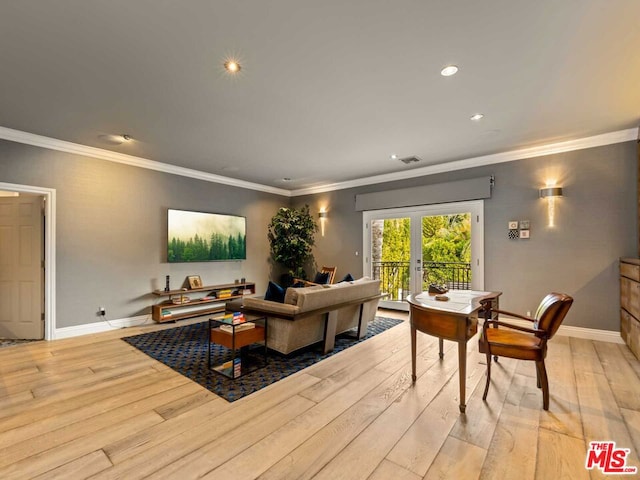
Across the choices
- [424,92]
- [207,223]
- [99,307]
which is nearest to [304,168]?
[207,223]

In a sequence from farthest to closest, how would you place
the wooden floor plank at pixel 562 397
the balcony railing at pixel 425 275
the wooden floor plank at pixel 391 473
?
the balcony railing at pixel 425 275 → the wooden floor plank at pixel 562 397 → the wooden floor plank at pixel 391 473

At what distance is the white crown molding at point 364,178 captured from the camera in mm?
3982

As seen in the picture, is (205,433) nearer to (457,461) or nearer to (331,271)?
(457,461)

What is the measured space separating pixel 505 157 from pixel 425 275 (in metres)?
2.39

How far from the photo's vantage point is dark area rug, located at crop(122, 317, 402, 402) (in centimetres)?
282

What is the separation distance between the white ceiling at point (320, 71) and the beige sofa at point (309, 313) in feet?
6.82

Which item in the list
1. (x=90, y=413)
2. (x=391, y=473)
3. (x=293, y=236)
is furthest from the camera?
(x=293, y=236)

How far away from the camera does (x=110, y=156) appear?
4.75 meters

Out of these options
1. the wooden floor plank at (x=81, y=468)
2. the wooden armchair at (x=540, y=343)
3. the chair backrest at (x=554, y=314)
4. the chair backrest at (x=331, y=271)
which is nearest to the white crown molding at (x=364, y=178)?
the chair backrest at (x=331, y=271)

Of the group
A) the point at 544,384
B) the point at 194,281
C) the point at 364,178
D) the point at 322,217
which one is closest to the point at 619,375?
the point at 544,384

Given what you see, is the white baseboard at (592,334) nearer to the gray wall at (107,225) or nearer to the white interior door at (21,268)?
the gray wall at (107,225)

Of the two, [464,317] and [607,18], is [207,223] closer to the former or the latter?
[464,317]

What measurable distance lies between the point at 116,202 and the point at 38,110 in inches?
69.1

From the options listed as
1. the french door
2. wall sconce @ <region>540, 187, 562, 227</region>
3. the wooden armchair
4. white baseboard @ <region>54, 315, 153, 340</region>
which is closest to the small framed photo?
white baseboard @ <region>54, 315, 153, 340</region>
